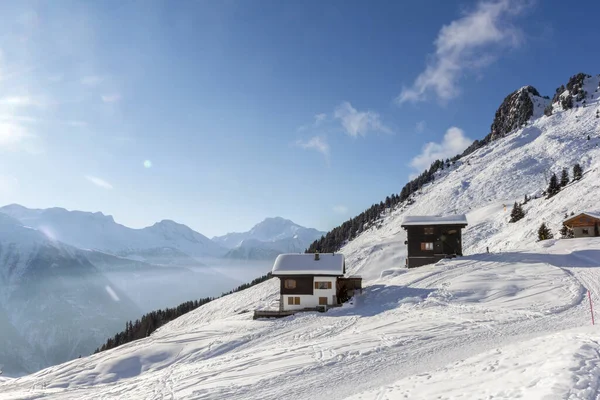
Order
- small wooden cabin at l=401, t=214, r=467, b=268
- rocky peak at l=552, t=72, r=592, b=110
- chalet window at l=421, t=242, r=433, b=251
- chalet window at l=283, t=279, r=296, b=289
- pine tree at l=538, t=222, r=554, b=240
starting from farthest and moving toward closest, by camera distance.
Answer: rocky peak at l=552, t=72, r=592, b=110 < pine tree at l=538, t=222, r=554, b=240 < chalet window at l=421, t=242, r=433, b=251 < small wooden cabin at l=401, t=214, r=467, b=268 < chalet window at l=283, t=279, r=296, b=289

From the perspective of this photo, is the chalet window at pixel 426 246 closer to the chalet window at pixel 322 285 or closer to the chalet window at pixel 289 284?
the chalet window at pixel 322 285

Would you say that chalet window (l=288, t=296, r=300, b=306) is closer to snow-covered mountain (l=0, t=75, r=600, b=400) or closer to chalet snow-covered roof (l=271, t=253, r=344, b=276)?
chalet snow-covered roof (l=271, t=253, r=344, b=276)

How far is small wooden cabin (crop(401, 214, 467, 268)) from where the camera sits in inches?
2132

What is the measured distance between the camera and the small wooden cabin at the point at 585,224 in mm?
55281

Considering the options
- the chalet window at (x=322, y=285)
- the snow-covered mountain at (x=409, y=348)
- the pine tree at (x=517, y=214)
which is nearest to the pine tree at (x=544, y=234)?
the snow-covered mountain at (x=409, y=348)

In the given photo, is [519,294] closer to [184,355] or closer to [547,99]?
[184,355]

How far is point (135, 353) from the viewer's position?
27891mm

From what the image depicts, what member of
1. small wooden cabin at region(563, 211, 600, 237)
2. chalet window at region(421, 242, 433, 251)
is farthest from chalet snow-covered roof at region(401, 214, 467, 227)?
small wooden cabin at region(563, 211, 600, 237)

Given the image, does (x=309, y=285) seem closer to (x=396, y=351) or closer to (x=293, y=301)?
(x=293, y=301)

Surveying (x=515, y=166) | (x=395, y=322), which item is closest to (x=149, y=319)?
(x=395, y=322)

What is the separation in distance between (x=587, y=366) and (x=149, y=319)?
112m

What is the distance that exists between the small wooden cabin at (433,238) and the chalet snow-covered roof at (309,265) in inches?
679

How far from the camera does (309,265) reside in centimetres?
4166

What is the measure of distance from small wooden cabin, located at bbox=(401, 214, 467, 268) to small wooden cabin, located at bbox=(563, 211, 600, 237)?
1715 centimetres
